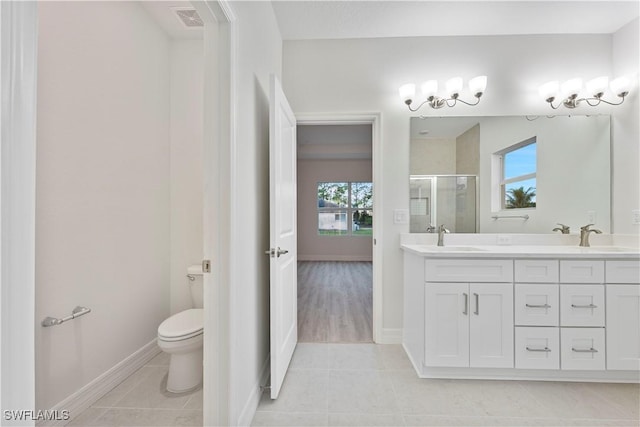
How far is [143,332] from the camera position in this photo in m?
2.12

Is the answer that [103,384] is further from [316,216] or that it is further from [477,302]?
[316,216]

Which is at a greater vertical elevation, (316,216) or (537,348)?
(316,216)

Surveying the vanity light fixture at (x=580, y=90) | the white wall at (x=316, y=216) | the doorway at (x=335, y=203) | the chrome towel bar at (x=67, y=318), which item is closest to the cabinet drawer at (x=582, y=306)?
the vanity light fixture at (x=580, y=90)

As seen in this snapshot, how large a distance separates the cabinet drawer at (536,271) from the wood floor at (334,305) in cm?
134

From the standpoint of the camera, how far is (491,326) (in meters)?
1.87

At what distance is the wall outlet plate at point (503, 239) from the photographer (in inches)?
95.9

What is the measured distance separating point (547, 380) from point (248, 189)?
7.68 feet

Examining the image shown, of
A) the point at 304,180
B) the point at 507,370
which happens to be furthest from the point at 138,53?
the point at 304,180

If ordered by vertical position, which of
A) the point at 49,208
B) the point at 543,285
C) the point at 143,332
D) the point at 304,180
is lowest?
the point at 143,332

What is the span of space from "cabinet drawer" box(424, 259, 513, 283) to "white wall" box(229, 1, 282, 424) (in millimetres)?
1159

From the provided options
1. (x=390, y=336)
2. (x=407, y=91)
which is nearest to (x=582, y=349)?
(x=390, y=336)

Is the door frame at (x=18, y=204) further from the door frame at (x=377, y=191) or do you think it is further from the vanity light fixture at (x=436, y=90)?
the vanity light fixture at (x=436, y=90)

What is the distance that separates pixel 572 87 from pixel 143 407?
3.89 metres

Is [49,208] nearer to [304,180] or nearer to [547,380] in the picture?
[547,380]
